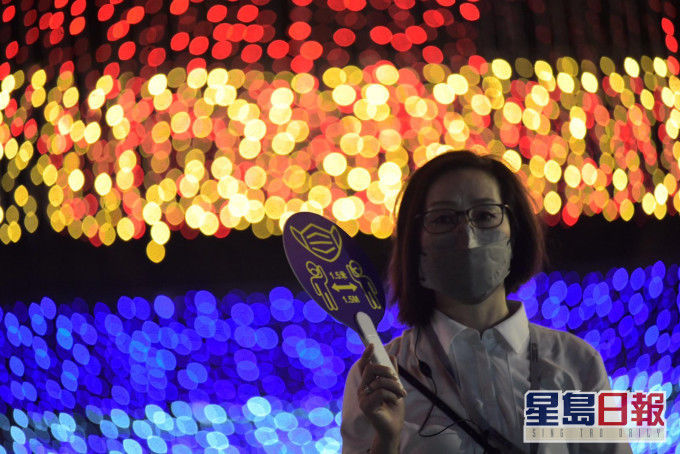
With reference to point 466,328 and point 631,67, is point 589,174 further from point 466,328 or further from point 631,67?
point 466,328

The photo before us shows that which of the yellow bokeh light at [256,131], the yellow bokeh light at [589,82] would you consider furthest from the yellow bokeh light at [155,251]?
the yellow bokeh light at [589,82]

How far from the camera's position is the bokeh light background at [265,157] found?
4.10 ft

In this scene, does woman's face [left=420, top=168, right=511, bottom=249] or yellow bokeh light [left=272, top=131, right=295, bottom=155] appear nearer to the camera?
woman's face [left=420, top=168, right=511, bottom=249]

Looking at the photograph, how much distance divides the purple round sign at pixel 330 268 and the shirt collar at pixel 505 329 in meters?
0.08

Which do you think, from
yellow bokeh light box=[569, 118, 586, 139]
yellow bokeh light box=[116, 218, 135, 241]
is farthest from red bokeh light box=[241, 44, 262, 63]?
yellow bokeh light box=[569, 118, 586, 139]

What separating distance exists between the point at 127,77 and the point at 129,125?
0.28 ft

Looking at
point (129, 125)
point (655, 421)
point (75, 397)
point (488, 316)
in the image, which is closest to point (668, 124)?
point (655, 421)

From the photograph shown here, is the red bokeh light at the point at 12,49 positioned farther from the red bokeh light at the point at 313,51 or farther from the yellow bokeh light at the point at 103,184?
the red bokeh light at the point at 313,51

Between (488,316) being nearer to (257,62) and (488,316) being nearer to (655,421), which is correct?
(655,421)

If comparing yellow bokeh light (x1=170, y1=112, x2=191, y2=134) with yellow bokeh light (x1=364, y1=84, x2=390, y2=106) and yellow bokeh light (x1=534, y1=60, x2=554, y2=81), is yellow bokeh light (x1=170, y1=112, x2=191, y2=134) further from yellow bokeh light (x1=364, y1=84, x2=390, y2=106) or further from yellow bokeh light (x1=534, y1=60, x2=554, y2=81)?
yellow bokeh light (x1=534, y1=60, x2=554, y2=81)

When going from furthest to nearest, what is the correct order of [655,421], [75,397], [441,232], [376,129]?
[75,397] → [376,129] → [655,421] → [441,232]

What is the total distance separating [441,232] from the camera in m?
0.97

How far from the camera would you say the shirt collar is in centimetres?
96

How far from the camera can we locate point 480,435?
908 millimetres
